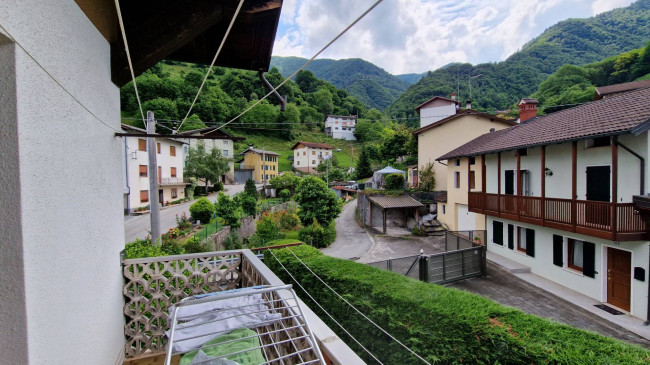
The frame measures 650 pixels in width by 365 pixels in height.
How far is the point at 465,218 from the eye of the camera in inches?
694

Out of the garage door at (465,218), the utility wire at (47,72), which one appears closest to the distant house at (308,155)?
the garage door at (465,218)

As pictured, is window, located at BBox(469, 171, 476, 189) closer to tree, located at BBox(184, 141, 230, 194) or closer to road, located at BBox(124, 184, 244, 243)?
road, located at BBox(124, 184, 244, 243)

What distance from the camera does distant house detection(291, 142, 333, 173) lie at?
5359 centimetres

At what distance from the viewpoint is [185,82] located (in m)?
39.4

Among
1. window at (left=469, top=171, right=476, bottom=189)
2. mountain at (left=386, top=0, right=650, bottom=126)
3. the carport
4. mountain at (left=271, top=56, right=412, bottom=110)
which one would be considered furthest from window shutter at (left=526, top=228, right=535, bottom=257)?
mountain at (left=271, top=56, right=412, bottom=110)

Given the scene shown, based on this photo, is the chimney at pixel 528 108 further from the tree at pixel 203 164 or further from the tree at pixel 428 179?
the tree at pixel 203 164

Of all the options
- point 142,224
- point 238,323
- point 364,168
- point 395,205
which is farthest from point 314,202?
point 364,168

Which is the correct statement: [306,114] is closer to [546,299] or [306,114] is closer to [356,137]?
[356,137]

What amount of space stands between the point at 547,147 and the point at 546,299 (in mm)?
5792

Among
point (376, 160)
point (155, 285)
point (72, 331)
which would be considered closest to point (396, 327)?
point (155, 285)

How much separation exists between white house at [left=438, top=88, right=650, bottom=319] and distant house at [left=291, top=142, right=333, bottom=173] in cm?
4164

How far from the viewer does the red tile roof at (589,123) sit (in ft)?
26.0

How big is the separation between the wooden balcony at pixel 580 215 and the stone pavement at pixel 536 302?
2304 millimetres

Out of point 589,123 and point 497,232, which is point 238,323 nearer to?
point 589,123
